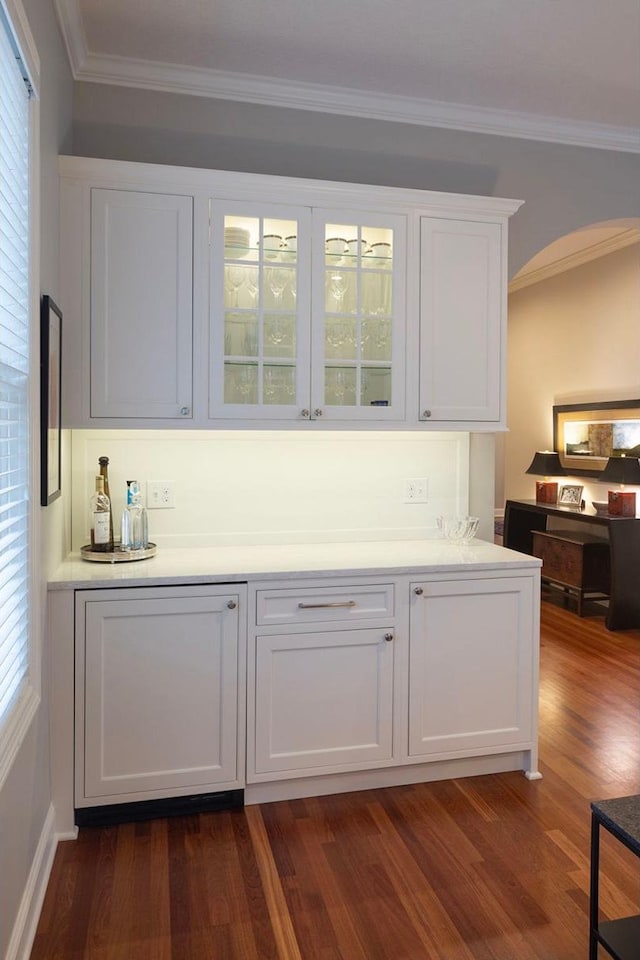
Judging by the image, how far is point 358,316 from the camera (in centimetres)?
275

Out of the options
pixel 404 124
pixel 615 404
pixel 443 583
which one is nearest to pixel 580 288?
pixel 615 404

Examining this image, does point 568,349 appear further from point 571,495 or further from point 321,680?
point 321,680

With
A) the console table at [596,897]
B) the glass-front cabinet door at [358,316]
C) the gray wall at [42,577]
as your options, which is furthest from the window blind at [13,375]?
the console table at [596,897]

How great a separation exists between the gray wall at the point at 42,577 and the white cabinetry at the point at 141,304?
19cm

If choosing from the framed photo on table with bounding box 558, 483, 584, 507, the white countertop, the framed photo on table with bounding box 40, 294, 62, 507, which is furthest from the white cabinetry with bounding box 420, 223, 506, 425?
the framed photo on table with bounding box 558, 483, 584, 507

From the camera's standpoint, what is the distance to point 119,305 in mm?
2514

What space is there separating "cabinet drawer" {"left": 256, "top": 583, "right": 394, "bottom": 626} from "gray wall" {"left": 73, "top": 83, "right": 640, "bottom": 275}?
1.77 m

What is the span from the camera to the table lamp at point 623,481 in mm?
4980

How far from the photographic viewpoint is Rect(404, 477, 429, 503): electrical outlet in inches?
125

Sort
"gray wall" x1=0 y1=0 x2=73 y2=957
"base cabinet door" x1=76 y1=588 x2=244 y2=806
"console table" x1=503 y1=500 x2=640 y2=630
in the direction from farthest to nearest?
1. "console table" x1=503 y1=500 x2=640 y2=630
2. "base cabinet door" x1=76 y1=588 x2=244 y2=806
3. "gray wall" x1=0 y1=0 x2=73 y2=957

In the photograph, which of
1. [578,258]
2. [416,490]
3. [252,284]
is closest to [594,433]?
[578,258]

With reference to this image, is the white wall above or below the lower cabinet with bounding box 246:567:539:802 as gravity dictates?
above

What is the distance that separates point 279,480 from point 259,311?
0.75 m

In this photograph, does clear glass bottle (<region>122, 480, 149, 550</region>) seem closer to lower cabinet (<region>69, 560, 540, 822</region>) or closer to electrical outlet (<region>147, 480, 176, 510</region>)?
electrical outlet (<region>147, 480, 176, 510</region>)
